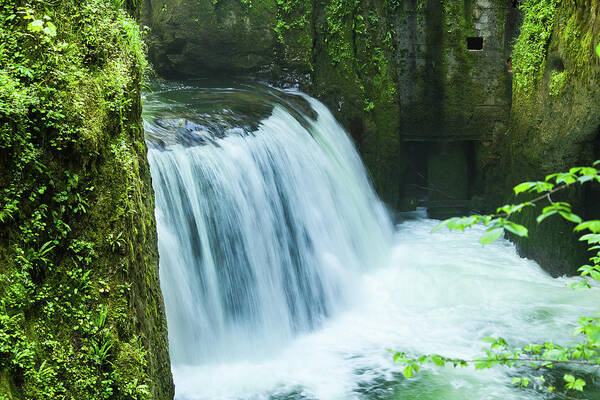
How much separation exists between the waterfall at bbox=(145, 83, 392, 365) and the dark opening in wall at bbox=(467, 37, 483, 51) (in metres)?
3.35

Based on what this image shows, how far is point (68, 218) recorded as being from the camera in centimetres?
274

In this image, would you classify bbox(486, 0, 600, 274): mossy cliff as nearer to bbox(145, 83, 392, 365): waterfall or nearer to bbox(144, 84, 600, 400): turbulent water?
bbox(144, 84, 600, 400): turbulent water

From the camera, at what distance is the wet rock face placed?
916cm

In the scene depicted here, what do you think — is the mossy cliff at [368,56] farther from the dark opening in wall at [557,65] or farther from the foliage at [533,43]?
the dark opening in wall at [557,65]

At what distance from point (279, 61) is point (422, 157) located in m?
3.04

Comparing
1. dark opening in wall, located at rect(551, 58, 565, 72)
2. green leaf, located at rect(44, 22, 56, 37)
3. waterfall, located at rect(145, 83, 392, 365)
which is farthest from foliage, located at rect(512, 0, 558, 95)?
green leaf, located at rect(44, 22, 56, 37)

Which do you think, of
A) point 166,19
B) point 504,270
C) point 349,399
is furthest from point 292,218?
point 166,19

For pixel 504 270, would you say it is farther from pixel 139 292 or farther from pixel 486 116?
pixel 139 292

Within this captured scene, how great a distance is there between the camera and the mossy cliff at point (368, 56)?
907 cm

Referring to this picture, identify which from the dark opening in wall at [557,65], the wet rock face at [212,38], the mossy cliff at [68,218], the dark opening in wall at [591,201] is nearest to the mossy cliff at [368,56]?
the wet rock face at [212,38]

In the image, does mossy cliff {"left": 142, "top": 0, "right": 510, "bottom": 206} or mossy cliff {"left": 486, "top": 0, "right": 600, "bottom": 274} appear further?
mossy cliff {"left": 142, "top": 0, "right": 510, "bottom": 206}

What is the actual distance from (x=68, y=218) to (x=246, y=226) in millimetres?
2933

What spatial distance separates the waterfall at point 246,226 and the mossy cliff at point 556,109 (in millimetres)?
2147

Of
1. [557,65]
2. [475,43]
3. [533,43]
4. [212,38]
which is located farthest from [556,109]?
[212,38]
